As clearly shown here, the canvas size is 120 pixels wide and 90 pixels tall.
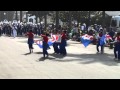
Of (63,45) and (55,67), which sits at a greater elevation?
(63,45)

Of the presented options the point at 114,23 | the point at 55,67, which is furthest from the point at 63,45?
the point at 114,23

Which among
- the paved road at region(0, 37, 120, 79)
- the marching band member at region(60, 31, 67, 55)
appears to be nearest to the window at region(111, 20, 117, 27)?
the marching band member at region(60, 31, 67, 55)

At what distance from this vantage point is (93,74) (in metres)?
14.6

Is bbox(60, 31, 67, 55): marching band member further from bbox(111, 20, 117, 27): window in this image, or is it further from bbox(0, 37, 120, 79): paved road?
bbox(111, 20, 117, 27): window

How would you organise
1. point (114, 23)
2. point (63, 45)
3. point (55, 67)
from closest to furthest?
point (55, 67)
point (63, 45)
point (114, 23)

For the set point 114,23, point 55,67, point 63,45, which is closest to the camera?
point 55,67

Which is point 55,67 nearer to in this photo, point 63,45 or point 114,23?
point 63,45

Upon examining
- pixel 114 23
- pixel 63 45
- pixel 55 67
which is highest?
pixel 114 23
